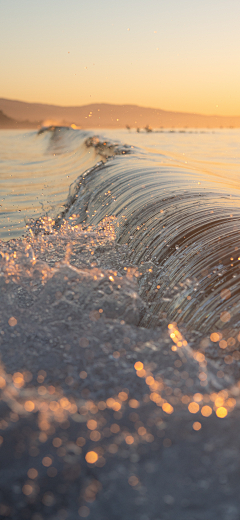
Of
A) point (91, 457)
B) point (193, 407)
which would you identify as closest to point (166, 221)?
point (193, 407)

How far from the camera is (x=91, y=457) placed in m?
1.48

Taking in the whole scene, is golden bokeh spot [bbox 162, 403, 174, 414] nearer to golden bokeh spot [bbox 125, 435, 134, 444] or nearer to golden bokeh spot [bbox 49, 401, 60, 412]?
golden bokeh spot [bbox 125, 435, 134, 444]

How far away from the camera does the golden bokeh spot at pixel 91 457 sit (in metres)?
1.47

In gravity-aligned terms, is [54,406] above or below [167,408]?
below

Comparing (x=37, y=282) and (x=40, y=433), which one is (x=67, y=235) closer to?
(x=37, y=282)

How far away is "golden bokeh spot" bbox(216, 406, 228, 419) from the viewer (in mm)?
1666

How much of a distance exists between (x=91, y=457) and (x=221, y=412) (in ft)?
2.11

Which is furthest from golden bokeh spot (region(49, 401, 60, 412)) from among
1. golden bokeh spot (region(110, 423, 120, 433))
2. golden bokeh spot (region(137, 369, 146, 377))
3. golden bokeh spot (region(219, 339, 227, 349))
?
golden bokeh spot (region(219, 339, 227, 349))

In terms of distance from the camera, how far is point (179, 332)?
7.97 ft

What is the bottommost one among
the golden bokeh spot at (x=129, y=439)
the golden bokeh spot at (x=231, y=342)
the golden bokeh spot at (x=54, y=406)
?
the golden bokeh spot at (x=54, y=406)

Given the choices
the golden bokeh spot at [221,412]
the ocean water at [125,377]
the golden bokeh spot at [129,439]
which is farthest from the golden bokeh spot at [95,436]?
the golden bokeh spot at [221,412]

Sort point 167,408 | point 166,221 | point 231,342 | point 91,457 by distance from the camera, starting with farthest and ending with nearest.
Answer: point 166,221 < point 231,342 < point 167,408 < point 91,457

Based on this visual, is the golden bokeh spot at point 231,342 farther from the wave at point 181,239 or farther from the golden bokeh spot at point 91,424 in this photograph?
the golden bokeh spot at point 91,424

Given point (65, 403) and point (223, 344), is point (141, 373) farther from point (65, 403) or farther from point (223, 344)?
point (223, 344)
